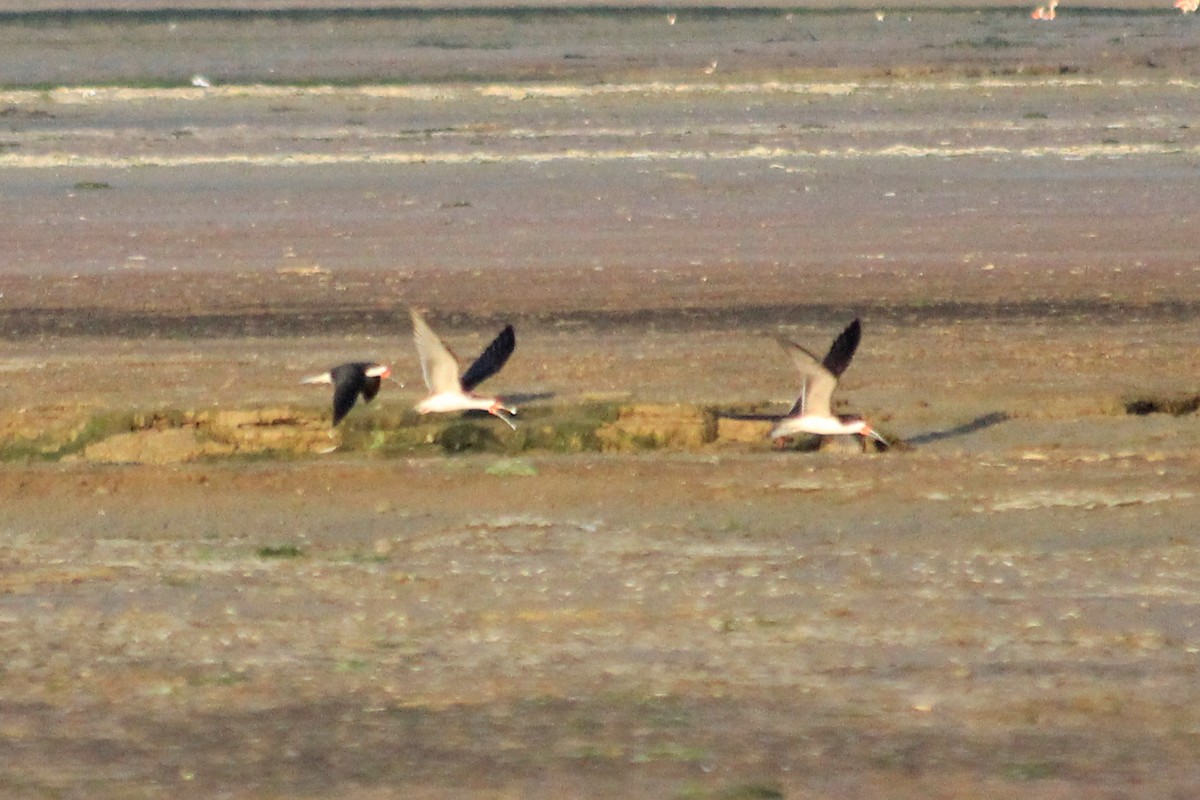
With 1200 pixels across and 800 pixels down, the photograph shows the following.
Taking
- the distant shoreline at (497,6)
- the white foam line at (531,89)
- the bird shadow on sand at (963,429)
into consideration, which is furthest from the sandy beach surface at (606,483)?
the distant shoreline at (497,6)

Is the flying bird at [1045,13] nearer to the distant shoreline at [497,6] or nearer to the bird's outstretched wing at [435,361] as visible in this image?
the distant shoreline at [497,6]

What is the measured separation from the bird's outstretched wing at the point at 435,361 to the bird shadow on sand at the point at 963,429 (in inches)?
78.6

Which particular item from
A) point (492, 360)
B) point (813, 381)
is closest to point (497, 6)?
point (492, 360)

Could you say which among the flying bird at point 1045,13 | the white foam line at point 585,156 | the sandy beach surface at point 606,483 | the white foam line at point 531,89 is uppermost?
the flying bird at point 1045,13

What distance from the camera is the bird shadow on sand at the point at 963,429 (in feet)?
30.1

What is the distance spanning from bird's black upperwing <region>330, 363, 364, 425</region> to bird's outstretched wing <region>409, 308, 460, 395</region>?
0.30 meters

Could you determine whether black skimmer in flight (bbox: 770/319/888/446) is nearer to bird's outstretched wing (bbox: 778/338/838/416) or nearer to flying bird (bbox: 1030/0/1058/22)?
bird's outstretched wing (bbox: 778/338/838/416)

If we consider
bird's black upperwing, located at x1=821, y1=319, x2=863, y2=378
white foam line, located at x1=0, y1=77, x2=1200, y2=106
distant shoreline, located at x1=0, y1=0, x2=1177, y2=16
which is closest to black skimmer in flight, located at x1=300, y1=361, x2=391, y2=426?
bird's black upperwing, located at x1=821, y1=319, x2=863, y2=378

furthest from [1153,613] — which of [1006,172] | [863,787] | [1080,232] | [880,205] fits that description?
[1006,172]

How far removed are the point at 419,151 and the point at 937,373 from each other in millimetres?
11501

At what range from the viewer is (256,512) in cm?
814

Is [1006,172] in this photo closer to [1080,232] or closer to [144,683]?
[1080,232]

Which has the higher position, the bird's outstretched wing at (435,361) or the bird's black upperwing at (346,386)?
the bird's outstretched wing at (435,361)

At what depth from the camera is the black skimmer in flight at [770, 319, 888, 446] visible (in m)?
8.42
